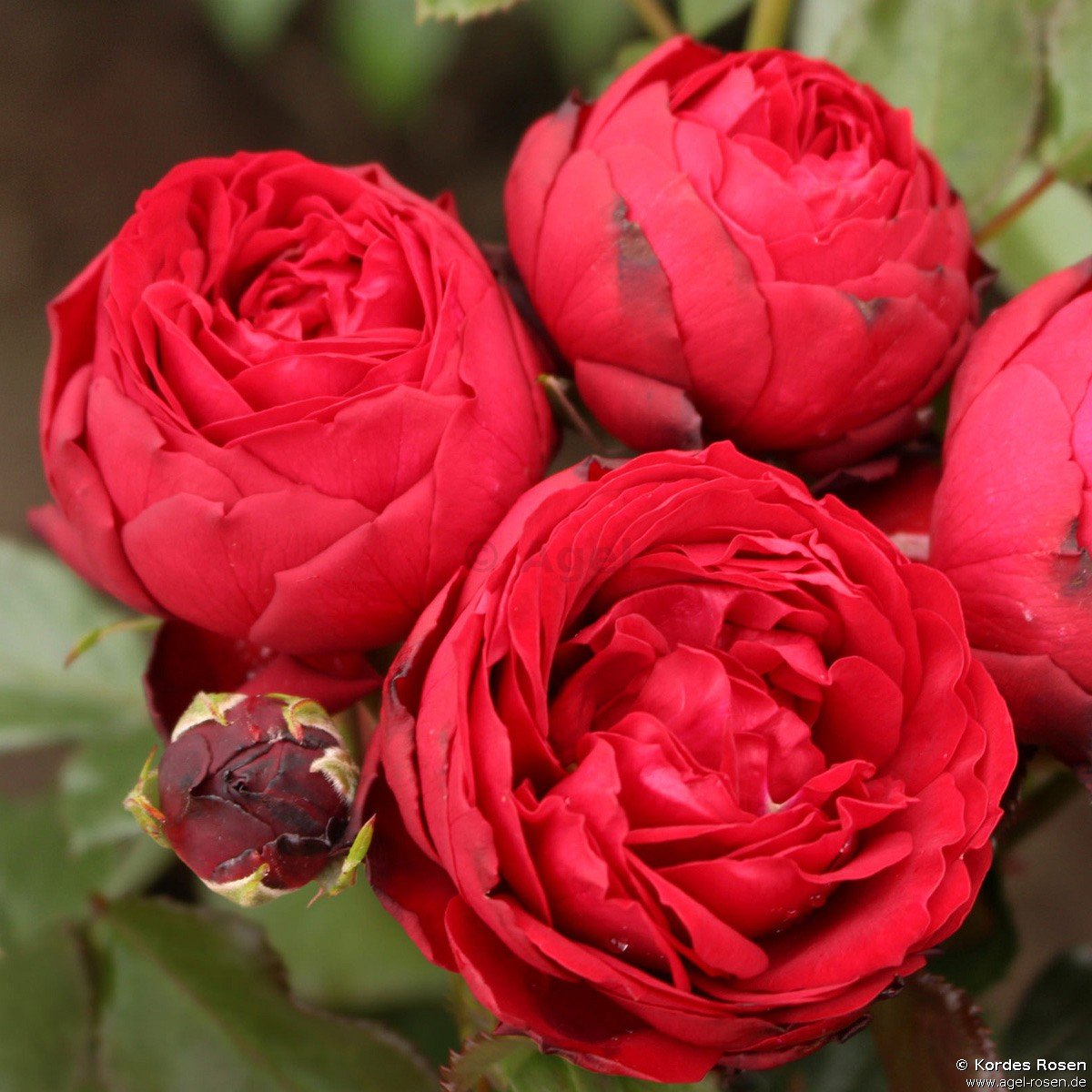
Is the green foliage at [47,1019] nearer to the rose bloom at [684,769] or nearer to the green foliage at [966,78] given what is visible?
the rose bloom at [684,769]

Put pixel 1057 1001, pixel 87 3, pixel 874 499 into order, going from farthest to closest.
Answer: pixel 87 3, pixel 1057 1001, pixel 874 499

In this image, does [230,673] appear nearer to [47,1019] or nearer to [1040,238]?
[47,1019]

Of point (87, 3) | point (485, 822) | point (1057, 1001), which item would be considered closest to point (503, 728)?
point (485, 822)

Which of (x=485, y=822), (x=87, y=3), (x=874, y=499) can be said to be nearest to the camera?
(x=485, y=822)

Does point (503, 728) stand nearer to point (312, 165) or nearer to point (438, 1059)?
point (312, 165)

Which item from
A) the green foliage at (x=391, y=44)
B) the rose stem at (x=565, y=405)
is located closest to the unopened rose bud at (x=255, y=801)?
the rose stem at (x=565, y=405)

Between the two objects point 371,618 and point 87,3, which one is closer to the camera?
point 371,618
